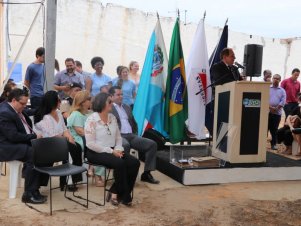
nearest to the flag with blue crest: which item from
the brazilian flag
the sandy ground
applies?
the brazilian flag

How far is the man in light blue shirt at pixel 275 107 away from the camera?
866cm

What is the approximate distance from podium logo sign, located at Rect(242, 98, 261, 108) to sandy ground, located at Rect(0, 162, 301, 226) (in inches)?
44.0

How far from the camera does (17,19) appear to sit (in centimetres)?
1109

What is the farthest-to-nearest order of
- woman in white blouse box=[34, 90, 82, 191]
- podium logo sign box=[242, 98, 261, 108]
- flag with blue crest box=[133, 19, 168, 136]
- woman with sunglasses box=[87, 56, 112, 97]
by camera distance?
woman with sunglasses box=[87, 56, 112, 97]
flag with blue crest box=[133, 19, 168, 136]
podium logo sign box=[242, 98, 261, 108]
woman in white blouse box=[34, 90, 82, 191]

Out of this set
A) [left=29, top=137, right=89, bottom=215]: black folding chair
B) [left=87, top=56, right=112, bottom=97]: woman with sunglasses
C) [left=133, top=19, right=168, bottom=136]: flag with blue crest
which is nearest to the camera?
[left=29, top=137, right=89, bottom=215]: black folding chair

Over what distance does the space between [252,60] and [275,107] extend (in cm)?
269

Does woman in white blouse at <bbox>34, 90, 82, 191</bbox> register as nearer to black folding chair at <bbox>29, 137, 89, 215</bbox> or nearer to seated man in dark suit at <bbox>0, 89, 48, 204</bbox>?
seated man in dark suit at <bbox>0, 89, 48, 204</bbox>

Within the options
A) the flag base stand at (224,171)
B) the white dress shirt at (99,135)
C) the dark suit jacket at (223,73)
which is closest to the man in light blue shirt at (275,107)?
the flag base stand at (224,171)

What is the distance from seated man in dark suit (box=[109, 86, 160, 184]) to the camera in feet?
18.1

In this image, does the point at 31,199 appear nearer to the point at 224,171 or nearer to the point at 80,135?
the point at 80,135

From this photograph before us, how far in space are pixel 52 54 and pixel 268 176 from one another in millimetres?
3552

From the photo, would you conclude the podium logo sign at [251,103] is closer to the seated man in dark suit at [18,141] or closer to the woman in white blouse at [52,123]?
the woman in white blouse at [52,123]

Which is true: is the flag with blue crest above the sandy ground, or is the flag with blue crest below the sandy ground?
above

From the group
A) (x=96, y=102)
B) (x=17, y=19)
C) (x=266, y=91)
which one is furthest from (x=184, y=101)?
(x=17, y=19)
